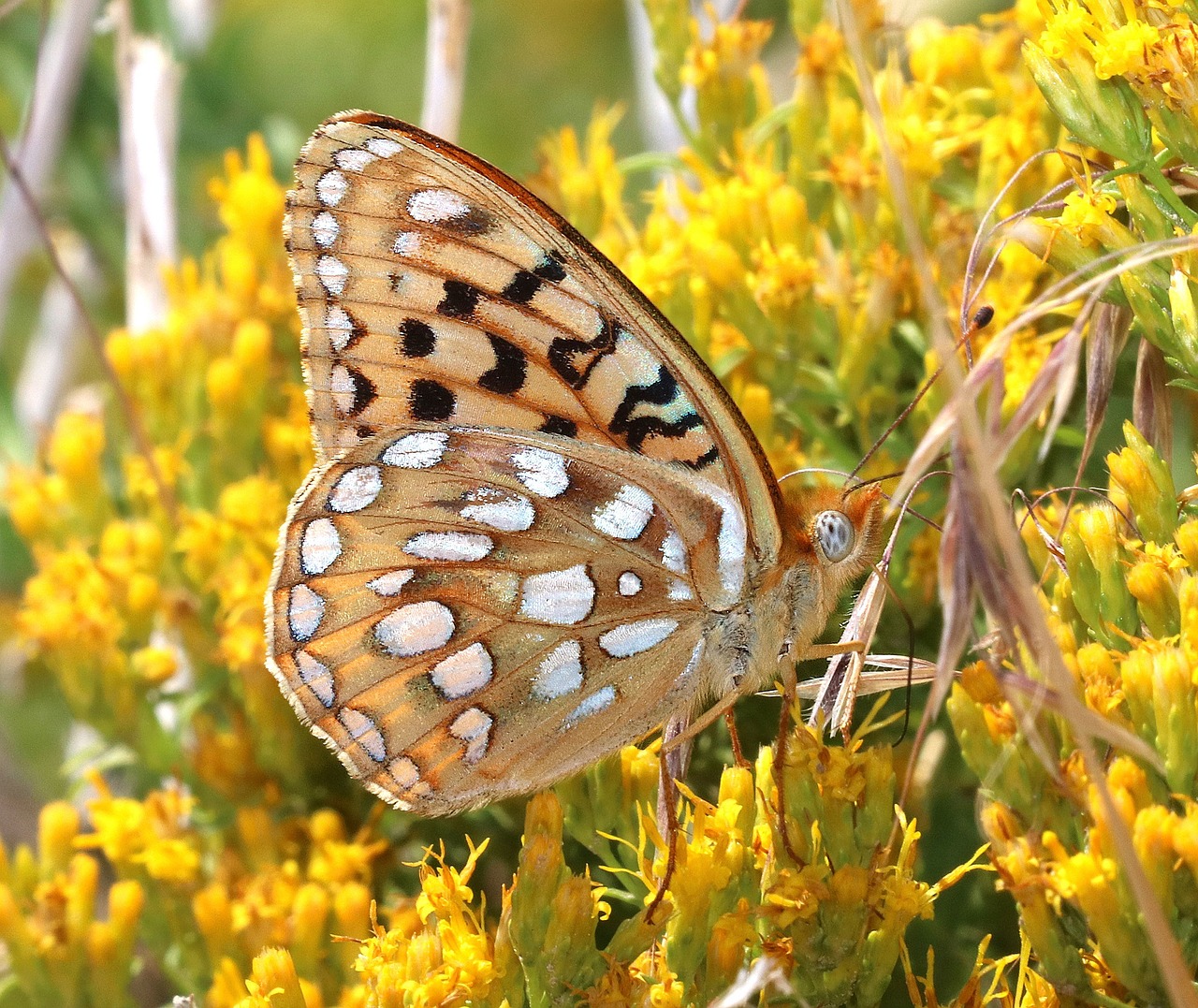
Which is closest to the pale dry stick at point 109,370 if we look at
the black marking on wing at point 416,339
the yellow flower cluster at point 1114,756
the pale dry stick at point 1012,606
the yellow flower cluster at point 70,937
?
the yellow flower cluster at point 70,937

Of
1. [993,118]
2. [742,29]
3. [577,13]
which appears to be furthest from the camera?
[577,13]

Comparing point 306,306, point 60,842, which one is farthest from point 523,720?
point 60,842

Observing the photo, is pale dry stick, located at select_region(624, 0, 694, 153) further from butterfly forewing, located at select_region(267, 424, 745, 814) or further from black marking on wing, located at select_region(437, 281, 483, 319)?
butterfly forewing, located at select_region(267, 424, 745, 814)

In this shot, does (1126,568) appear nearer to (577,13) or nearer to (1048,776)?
(1048,776)

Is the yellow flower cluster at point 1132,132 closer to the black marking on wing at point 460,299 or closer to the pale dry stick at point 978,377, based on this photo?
the pale dry stick at point 978,377

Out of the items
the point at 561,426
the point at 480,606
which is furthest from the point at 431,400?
the point at 480,606

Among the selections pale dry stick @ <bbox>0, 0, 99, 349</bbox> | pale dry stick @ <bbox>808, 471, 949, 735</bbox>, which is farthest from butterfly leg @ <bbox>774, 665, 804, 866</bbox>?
pale dry stick @ <bbox>0, 0, 99, 349</bbox>
